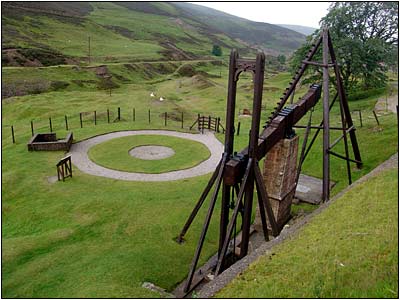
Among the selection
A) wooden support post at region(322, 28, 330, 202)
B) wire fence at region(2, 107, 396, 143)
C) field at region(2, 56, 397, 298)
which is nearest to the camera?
field at region(2, 56, 397, 298)

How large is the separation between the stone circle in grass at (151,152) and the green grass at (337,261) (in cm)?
1462

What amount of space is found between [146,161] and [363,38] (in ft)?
84.3

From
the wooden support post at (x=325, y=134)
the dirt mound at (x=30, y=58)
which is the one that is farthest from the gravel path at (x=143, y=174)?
the dirt mound at (x=30, y=58)

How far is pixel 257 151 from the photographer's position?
12008mm

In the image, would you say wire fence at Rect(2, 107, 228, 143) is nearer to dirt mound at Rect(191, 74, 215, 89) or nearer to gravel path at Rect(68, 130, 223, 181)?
gravel path at Rect(68, 130, 223, 181)

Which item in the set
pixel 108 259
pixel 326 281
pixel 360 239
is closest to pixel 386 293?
pixel 326 281

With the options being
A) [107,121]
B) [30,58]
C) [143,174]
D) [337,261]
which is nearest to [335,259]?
Result: [337,261]

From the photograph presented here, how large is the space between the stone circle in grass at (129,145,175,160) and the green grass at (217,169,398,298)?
1462cm

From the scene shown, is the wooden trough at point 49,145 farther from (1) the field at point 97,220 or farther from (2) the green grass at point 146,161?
(2) the green grass at point 146,161

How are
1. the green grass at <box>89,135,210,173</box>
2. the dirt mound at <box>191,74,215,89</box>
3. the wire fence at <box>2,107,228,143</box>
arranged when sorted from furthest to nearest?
the dirt mound at <box>191,74,215,89</box> → the wire fence at <box>2,107,228,143</box> → the green grass at <box>89,135,210,173</box>

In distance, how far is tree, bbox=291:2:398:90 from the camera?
105 ft

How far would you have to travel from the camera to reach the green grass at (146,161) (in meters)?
22.1

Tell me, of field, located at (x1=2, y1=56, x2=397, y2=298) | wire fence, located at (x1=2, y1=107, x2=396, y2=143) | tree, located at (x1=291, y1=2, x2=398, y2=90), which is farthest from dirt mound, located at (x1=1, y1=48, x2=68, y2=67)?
tree, located at (x1=291, y1=2, x2=398, y2=90)

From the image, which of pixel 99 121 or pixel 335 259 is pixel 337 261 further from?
pixel 99 121
